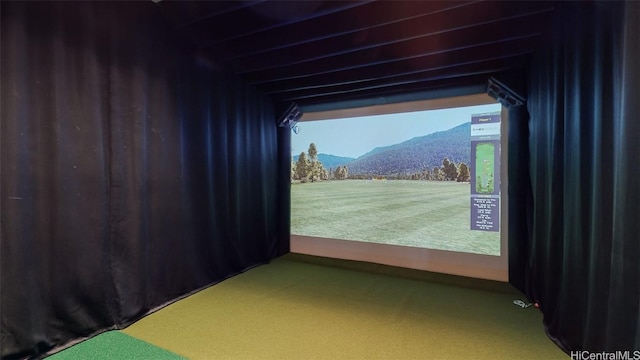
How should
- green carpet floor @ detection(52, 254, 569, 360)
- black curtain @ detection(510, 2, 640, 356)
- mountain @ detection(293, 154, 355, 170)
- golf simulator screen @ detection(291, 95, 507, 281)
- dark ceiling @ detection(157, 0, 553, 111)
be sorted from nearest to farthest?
1. black curtain @ detection(510, 2, 640, 356)
2. green carpet floor @ detection(52, 254, 569, 360)
3. dark ceiling @ detection(157, 0, 553, 111)
4. golf simulator screen @ detection(291, 95, 507, 281)
5. mountain @ detection(293, 154, 355, 170)

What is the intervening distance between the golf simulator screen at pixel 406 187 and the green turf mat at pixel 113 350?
8.31 feet

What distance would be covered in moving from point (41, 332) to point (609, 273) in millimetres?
3459

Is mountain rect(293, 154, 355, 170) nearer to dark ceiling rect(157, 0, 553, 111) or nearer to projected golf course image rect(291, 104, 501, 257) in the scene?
projected golf course image rect(291, 104, 501, 257)

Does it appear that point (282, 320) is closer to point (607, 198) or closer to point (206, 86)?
point (607, 198)

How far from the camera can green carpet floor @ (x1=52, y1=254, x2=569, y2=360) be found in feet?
6.66

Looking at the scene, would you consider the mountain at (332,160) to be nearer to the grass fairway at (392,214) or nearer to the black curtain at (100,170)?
the grass fairway at (392,214)

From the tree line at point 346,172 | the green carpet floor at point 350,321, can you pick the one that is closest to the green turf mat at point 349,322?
the green carpet floor at point 350,321

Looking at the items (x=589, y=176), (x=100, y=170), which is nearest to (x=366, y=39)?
(x=589, y=176)

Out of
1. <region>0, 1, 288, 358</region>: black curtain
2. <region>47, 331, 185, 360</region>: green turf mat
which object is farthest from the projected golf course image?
<region>47, 331, 185, 360</region>: green turf mat

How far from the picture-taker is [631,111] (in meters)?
1.41

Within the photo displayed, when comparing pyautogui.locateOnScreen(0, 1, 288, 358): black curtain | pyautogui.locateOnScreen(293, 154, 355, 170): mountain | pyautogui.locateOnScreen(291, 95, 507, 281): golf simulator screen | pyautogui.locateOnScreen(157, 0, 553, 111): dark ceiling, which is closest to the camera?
pyautogui.locateOnScreen(0, 1, 288, 358): black curtain

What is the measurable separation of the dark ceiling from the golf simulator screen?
475 mm

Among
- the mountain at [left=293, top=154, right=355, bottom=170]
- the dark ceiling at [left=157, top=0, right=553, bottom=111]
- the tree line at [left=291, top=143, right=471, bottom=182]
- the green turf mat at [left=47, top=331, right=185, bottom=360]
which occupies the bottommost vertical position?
the green turf mat at [left=47, top=331, right=185, bottom=360]

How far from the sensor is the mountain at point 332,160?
4176 mm
